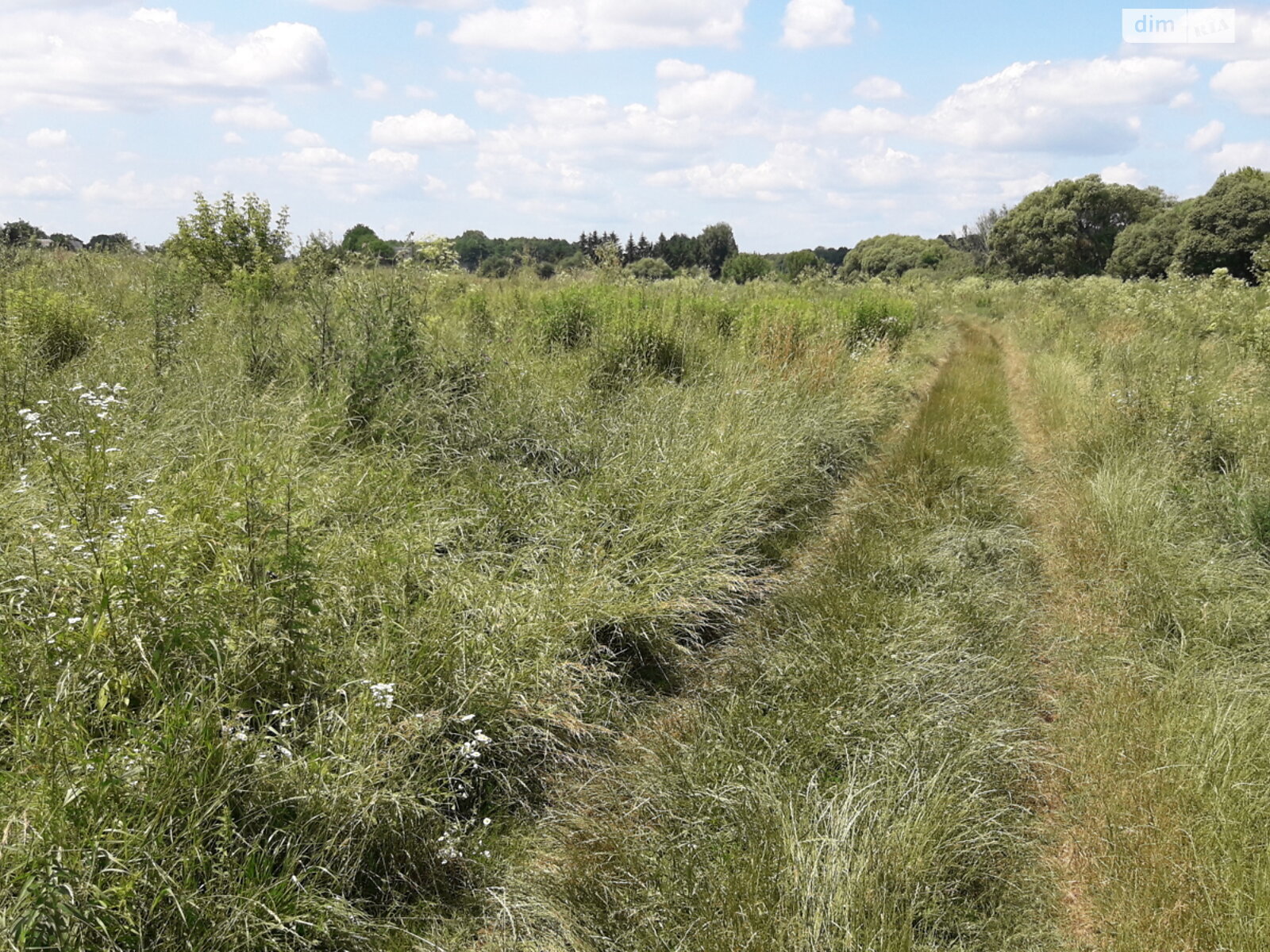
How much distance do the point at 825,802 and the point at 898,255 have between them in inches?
2926

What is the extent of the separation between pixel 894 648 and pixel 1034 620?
4.15 feet

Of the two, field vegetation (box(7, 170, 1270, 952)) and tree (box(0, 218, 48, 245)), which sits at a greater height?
tree (box(0, 218, 48, 245))

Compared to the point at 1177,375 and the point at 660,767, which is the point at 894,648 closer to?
the point at 660,767

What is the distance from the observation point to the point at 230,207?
11414 mm

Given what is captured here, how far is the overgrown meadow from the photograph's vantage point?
2.08m

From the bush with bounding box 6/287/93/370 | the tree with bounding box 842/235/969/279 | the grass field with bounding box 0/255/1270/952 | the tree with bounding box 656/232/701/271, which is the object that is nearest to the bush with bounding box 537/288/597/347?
the grass field with bounding box 0/255/1270/952

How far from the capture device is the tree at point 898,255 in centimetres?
A: 6612

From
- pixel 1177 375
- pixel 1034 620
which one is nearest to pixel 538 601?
pixel 1034 620

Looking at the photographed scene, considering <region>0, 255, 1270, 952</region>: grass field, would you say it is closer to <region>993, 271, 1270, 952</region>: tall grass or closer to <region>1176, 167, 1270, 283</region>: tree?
<region>993, 271, 1270, 952</region>: tall grass

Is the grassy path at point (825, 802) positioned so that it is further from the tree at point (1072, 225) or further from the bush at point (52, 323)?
the tree at point (1072, 225)

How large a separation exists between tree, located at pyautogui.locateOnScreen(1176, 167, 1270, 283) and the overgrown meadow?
37.0 metres

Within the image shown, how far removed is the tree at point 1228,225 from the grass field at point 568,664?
117 feet

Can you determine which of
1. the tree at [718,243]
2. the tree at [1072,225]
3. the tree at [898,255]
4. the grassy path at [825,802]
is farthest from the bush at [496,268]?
the tree at [718,243]

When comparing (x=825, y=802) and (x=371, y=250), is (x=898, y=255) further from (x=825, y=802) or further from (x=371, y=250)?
(x=825, y=802)
